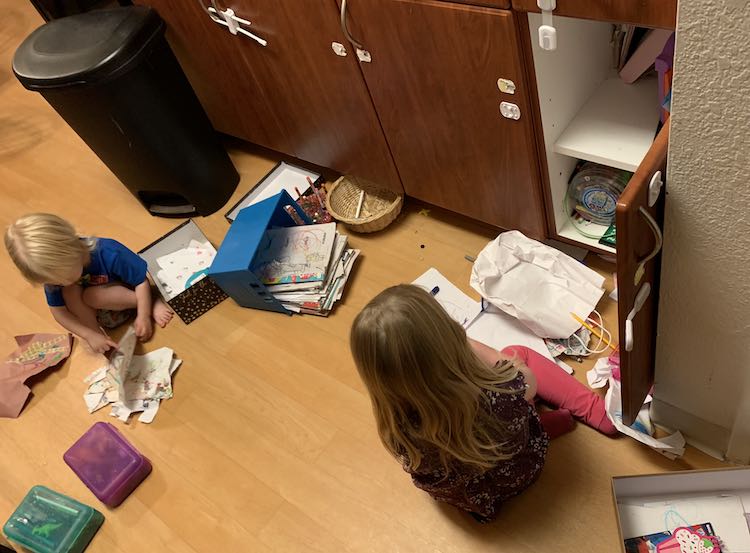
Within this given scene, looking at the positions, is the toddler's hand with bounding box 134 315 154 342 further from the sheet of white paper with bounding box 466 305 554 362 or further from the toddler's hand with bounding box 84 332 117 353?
the sheet of white paper with bounding box 466 305 554 362

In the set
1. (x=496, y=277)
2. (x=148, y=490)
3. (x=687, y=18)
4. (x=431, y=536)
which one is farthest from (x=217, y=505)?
(x=687, y=18)

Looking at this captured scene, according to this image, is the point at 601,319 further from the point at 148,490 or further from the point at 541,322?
the point at 148,490

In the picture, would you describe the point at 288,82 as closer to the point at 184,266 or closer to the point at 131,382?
the point at 184,266

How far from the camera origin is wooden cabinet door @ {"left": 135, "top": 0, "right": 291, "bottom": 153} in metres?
1.80

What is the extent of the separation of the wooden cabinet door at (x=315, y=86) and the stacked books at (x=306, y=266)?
0.23 meters

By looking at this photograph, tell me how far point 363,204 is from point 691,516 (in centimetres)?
121

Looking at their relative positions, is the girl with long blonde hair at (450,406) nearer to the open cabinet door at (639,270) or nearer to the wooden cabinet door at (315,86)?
the open cabinet door at (639,270)

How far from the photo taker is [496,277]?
1533 mm

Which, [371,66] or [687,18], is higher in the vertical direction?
[687,18]

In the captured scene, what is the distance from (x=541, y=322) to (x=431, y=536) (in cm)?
54

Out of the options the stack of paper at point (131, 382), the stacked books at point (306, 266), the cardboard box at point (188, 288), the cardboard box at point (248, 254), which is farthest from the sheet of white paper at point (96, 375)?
the stacked books at point (306, 266)

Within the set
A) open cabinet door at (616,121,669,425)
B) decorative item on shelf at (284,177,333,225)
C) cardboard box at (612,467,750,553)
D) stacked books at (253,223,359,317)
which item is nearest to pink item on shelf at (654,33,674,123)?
open cabinet door at (616,121,669,425)

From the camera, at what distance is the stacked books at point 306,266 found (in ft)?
5.66

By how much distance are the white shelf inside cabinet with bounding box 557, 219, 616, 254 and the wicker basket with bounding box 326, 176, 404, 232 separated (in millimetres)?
509
